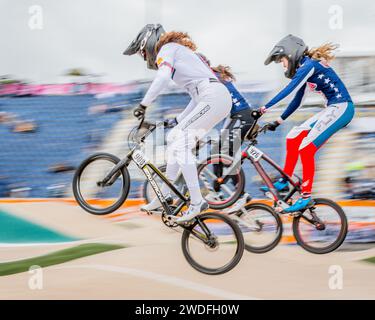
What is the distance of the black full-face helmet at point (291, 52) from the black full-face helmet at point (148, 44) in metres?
1.25

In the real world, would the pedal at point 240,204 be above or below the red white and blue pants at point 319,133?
below

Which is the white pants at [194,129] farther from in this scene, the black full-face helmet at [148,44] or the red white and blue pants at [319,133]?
the red white and blue pants at [319,133]

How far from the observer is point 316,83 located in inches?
238

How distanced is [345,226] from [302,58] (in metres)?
1.87

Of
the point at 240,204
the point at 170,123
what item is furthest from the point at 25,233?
the point at 240,204

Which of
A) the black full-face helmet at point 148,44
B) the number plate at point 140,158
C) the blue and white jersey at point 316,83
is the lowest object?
the number plate at point 140,158

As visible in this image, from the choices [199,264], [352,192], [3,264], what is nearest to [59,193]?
[3,264]

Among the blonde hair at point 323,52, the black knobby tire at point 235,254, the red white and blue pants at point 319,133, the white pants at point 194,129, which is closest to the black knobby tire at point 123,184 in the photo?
the white pants at point 194,129

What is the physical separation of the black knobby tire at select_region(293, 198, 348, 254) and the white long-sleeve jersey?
187 cm

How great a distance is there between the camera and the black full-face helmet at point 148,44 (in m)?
5.88

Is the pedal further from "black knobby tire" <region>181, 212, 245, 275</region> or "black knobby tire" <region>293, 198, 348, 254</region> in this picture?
"black knobby tire" <region>181, 212, 245, 275</region>

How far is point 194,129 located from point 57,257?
2631mm

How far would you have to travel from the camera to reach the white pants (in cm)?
551

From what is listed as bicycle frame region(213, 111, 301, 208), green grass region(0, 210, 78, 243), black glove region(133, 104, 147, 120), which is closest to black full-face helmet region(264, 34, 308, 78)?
bicycle frame region(213, 111, 301, 208)
